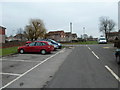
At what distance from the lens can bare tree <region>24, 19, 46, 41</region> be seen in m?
57.2

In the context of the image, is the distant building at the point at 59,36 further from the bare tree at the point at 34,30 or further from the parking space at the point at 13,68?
the parking space at the point at 13,68

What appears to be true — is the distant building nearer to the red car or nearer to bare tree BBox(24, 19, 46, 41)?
bare tree BBox(24, 19, 46, 41)

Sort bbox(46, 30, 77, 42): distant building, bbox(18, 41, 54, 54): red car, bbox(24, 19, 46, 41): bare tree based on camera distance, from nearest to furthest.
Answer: bbox(18, 41, 54, 54): red car
bbox(24, 19, 46, 41): bare tree
bbox(46, 30, 77, 42): distant building

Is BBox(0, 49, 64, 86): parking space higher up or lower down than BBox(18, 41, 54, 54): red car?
lower down

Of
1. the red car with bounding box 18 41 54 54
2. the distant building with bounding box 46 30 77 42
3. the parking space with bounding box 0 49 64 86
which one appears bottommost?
the parking space with bounding box 0 49 64 86

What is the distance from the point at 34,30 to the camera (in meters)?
57.7

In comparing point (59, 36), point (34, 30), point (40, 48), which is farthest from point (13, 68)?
point (59, 36)

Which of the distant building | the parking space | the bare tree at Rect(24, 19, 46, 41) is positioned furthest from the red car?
the bare tree at Rect(24, 19, 46, 41)

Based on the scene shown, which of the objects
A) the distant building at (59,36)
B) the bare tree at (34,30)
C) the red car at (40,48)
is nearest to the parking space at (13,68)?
the red car at (40,48)

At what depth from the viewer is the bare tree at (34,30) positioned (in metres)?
57.2

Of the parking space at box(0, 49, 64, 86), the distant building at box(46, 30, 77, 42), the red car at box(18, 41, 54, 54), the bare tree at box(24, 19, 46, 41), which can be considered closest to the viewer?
the parking space at box(0, 49, 64, 86)

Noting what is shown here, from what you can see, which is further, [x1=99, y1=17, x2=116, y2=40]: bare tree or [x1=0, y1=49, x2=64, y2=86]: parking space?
[x1=99, y1=17, x2=116, y2=40]: bare tree

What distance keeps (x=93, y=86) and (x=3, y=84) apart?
3370 mm

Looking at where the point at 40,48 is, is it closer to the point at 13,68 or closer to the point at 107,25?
the point at 13,68
